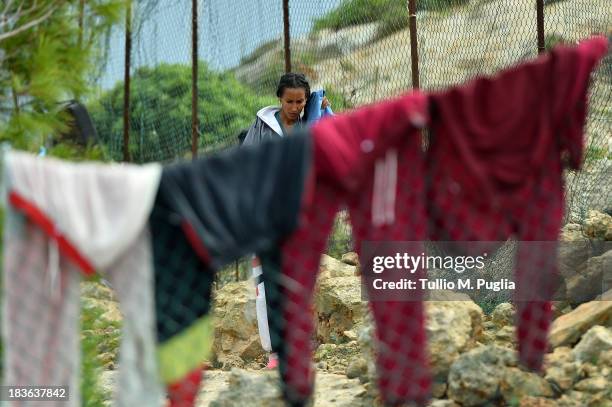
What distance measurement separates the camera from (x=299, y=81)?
6.23 m

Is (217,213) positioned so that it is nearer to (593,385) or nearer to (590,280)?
(593,385)

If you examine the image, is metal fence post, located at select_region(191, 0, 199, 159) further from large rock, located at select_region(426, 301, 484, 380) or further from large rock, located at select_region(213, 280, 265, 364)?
large rock, located at select_region(426, 301, 484, 380)

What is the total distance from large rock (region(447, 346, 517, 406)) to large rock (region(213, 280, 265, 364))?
2.28m

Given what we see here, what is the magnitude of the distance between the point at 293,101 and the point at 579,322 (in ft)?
5.90

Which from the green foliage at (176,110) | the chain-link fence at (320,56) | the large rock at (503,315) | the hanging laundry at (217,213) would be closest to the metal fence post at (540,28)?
the chain-link fence at (320,56)

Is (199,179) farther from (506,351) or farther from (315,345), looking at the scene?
(315,345)

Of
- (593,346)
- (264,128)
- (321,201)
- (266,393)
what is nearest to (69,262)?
(321,201)

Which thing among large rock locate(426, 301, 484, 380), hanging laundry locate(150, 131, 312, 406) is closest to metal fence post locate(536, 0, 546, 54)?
large rock locate(426, 301, 484, 380)

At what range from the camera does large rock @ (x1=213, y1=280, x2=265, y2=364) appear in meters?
8.10

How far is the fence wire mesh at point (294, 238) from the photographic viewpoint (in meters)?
4.33

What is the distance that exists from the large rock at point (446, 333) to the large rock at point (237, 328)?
1.94 m

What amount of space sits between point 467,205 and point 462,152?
0.20 metres

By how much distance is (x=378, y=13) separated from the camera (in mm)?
8570

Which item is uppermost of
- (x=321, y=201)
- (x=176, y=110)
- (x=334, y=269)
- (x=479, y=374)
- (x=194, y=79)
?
(x=176, y=110)
